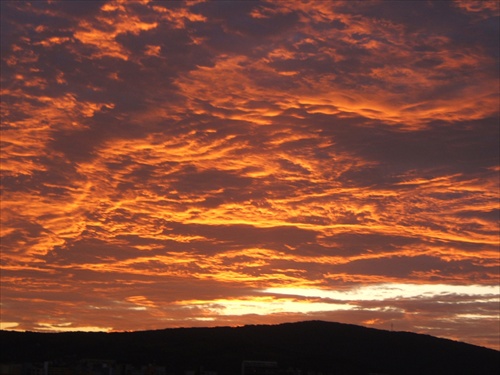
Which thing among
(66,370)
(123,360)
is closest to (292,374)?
(123,360)

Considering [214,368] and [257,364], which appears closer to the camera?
[257,364]

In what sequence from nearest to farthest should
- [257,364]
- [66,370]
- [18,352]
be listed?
[66,370]
[257,364]
[18,352]

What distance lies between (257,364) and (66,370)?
55.8 meters

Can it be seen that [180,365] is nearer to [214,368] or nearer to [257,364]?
[214,368]

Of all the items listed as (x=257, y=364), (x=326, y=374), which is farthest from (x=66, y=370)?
(x=326, y=374)

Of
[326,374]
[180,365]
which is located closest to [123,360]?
[180,365]

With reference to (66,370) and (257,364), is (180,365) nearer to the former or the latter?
(257,364)

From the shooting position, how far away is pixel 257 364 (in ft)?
575

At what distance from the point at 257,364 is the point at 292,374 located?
8.83m

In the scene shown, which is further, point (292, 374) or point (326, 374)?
point (326, 374)

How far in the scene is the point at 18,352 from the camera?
18825cm

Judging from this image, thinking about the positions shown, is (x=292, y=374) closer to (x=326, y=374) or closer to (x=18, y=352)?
(x=326, y=374)

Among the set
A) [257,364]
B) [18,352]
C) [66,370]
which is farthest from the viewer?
[18,352]

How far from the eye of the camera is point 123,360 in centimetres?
19000
